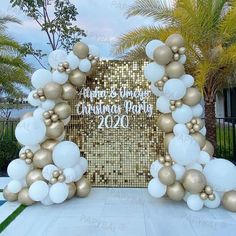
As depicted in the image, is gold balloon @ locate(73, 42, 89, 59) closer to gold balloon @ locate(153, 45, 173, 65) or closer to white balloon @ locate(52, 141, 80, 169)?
gold balloon @ locate(153, 45, 173, 65)

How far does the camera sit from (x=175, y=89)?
3873 mm

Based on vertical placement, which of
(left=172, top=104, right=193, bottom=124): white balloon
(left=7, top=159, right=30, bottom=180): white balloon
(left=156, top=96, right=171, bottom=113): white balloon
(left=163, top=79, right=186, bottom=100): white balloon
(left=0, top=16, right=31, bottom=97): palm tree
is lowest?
(left=7, top=159, right=30, bottom=180): white balloon

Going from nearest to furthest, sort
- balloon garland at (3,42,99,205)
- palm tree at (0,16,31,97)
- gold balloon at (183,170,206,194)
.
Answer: gold balloon at (183,170,206,194), balloon garland at (3,42,99,205), palm tree at (0,16,31,97)

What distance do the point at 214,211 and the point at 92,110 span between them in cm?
231

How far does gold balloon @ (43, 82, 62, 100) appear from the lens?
402 centimetres

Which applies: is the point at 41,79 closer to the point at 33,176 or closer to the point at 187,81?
the point at 33,176

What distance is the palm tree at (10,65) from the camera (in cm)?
776

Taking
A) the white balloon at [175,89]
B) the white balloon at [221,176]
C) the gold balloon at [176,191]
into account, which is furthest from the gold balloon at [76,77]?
the white balloon at [221,176]

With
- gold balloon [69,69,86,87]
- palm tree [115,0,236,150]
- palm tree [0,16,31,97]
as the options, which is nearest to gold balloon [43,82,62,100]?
gold balloon [69,69,86,87]

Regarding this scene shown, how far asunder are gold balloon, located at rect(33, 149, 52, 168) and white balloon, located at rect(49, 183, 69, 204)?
0.32 metres

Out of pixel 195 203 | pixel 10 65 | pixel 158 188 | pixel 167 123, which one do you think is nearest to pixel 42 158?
pixel 158 188

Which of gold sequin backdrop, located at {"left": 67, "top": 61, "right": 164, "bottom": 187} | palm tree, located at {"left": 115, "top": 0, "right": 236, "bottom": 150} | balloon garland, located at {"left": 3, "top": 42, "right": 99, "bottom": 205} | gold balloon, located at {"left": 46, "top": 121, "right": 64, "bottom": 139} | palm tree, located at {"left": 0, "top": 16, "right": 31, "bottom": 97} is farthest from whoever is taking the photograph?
palm tree, located at {"left": 0, "top": 16, "right": 31, "bottom": 97}

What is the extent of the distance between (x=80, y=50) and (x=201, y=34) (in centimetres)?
300

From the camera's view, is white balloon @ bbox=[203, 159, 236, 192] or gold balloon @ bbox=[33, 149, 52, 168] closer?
white balloon @ bbox=[203, 159, 236, 192]
